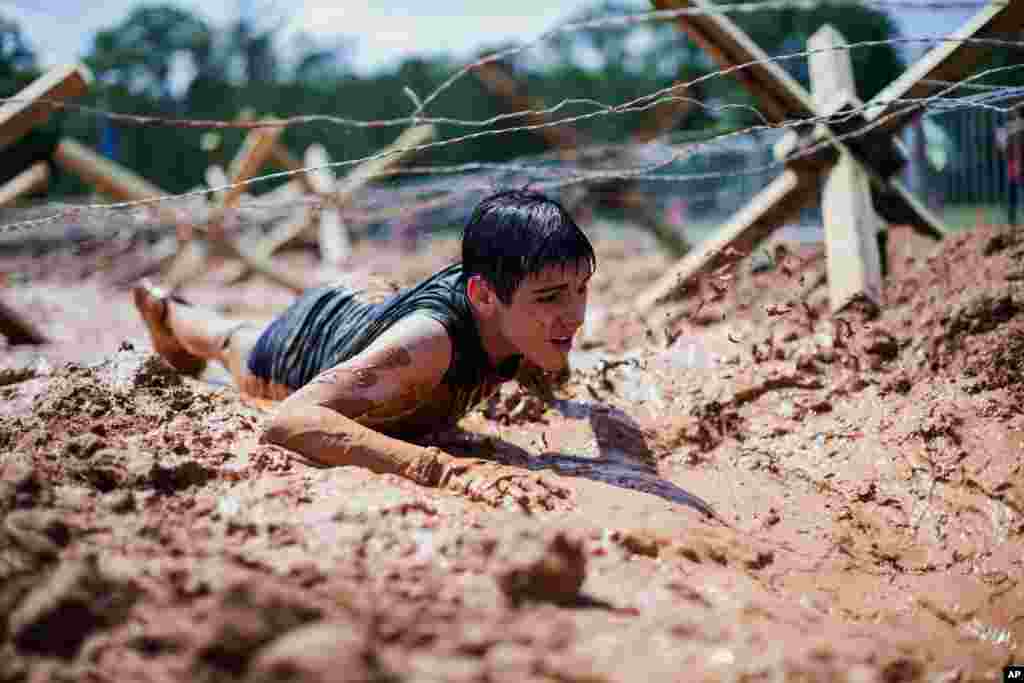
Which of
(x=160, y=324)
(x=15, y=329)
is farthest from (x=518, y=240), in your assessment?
(x=15, y=329)

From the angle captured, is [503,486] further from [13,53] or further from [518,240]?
[13,53]

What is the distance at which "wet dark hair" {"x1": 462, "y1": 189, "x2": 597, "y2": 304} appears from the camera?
2164mm

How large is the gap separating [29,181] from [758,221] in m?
5.67

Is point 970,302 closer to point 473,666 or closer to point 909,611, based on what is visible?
point 909,611

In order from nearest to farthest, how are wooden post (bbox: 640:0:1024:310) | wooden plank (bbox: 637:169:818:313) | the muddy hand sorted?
the muddy hand → wooden post (bbox: 640:0:1024:310) → wooden plank (bbox: 637:169:818:313)

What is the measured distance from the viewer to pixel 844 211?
3.54 meters

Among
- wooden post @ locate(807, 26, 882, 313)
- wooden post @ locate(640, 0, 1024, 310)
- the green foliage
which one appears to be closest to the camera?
wooden post @ locate(640, 0, 1024, 310)

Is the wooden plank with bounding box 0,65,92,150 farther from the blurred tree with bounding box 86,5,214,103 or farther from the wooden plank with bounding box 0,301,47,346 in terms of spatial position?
the blurred tree with bounding box 86,5,214,103

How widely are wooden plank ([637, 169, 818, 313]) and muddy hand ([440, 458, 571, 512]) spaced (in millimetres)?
1950

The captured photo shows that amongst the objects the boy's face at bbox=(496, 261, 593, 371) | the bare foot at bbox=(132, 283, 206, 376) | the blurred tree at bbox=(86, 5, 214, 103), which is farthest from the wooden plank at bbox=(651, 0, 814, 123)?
the blurred tree at bbox=(86, 5, 214, 103)

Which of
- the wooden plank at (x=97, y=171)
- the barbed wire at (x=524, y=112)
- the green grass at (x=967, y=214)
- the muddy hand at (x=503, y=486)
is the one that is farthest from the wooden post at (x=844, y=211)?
the wooden plank at (x=97, y=171)

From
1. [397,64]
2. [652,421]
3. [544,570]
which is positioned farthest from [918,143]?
[397,64]

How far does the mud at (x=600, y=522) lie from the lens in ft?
3.88

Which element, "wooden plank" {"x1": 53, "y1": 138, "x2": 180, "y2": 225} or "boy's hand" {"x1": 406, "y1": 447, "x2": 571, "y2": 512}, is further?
"wooden plank" {"x1": 53, "y1": 138, "x2": 180, "y2": 225}
